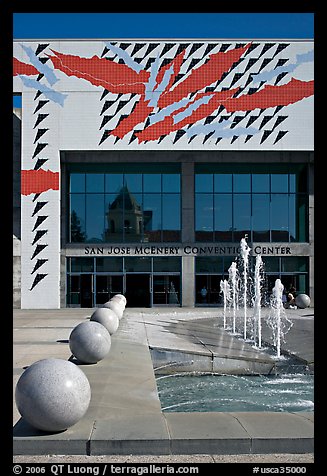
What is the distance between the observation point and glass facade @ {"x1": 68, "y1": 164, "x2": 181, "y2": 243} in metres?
36.9

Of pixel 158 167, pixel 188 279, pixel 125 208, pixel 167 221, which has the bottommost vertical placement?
pixel 188 279

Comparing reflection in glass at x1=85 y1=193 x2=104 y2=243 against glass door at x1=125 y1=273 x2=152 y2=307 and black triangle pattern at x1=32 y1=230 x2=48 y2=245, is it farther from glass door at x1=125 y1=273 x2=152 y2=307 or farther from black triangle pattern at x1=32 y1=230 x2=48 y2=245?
glass door at x1=125 y1=273 x2=152 y2=307

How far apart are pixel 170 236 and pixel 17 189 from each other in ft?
35.2

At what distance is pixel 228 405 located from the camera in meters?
9.54

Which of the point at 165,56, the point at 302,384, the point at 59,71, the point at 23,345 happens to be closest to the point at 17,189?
the point at 59,71

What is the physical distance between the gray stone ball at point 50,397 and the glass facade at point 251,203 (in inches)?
1206

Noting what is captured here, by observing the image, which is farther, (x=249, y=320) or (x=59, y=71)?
(x=59, y=71)

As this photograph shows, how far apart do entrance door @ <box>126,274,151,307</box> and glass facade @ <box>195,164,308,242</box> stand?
5.02 m

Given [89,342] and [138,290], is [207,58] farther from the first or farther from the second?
[89,342]

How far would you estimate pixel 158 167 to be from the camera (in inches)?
1464

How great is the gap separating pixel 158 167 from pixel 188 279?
25.9 feet

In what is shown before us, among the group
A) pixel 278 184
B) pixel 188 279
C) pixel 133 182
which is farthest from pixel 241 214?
pixel 133 182

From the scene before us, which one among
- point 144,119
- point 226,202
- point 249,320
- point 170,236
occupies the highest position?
point 144,119
